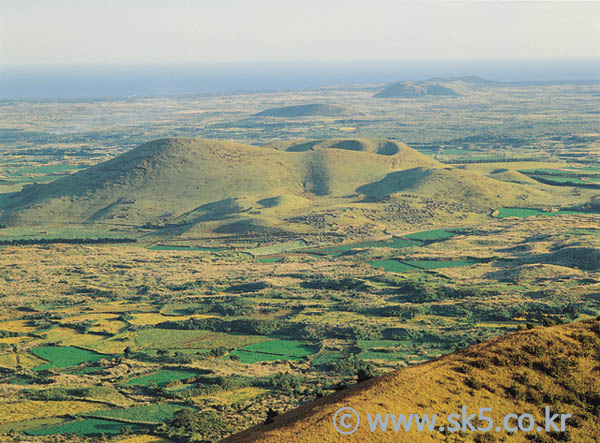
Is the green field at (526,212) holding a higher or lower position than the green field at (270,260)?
higher

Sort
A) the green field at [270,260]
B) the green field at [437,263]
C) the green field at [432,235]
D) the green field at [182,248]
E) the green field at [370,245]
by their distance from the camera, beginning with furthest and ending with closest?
the green field at [182,248]
the green field at [432,235]
the green field at [370,245]
the green field at [270,260]
the green field at [437,263]

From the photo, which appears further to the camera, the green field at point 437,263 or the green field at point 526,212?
the green field at point 526,212

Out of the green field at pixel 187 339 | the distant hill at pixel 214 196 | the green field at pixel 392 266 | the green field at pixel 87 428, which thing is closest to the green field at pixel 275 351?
the green field at pixel 187 339

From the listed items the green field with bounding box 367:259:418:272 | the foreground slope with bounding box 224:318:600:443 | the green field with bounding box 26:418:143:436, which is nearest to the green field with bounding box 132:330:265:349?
the green field with bounding box 26:418:143:436

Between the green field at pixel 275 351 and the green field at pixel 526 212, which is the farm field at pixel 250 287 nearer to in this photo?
the green field at pixel 275 351

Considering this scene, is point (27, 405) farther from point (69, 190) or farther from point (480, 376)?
point (69, 190)

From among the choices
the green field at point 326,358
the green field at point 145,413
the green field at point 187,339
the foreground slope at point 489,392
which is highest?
the foreground slope at point 489,392

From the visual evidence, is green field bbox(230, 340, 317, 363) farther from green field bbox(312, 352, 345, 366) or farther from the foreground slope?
the foreground slope
